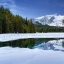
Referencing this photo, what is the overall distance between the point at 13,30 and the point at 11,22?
1.83 m

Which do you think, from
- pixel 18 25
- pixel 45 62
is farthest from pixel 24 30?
pixel 45 62

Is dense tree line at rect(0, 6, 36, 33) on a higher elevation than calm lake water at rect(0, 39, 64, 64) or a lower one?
higher

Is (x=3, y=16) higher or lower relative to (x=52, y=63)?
higher

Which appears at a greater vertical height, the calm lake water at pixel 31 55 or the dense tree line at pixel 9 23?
the dense tree line at pixel 9 23

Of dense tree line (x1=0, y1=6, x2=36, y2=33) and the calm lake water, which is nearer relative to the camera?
the calm lake water

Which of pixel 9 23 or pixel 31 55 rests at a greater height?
pixel 9 23

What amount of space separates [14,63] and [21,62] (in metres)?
0.32

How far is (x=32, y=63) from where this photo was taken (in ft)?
23.3

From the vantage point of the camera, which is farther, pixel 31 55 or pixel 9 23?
pixel 9 23

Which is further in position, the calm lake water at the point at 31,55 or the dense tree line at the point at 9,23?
the dense tree line at the point at 9,23

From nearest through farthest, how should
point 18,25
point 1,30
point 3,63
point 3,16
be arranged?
point 3,63, point 1,30, point 3,16, point 18,25

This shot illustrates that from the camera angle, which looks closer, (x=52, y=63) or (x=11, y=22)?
(x=52, y=63)

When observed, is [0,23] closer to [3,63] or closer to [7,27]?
[7,27]

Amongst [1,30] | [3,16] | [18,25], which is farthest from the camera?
[18,25]
